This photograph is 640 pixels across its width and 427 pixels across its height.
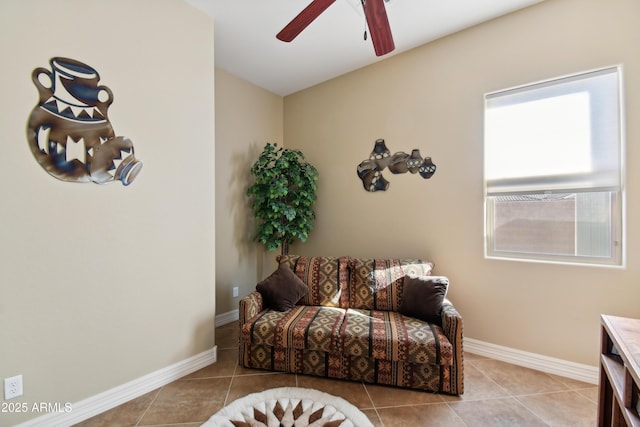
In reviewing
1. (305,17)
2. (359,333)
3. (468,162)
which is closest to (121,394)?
(359,333)

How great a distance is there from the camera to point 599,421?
1.43 m

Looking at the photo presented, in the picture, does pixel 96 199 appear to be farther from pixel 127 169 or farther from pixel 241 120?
pixel 241 120

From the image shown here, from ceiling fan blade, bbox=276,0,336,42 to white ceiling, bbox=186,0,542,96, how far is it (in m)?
0.82

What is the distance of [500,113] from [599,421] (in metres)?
2.26

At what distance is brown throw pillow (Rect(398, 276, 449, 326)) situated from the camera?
7.25 feet

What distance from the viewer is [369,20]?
156 centimetres

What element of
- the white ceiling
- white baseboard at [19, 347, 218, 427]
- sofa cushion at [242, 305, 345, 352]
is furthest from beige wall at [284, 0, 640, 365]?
white baseboard at [19, 347, 218, 427]

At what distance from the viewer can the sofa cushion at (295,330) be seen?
6.86ft

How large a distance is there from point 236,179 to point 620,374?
3.42m

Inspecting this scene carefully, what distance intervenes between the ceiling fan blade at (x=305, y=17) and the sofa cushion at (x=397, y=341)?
2.09 m

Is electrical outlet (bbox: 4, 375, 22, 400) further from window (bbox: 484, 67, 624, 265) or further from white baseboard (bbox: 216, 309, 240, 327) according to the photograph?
window (bbox: 484, 67, 624, 265)

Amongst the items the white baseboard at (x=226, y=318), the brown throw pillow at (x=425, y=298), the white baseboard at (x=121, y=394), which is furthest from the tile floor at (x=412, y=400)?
the white baseboard at (x=226, y=318)

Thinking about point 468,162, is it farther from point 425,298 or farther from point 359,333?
point 359,333

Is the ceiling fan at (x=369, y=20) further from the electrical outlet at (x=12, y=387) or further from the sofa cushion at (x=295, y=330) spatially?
the electrical outlet at (x=12, y=387)
